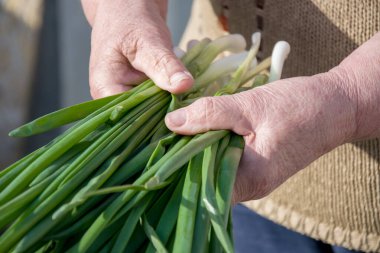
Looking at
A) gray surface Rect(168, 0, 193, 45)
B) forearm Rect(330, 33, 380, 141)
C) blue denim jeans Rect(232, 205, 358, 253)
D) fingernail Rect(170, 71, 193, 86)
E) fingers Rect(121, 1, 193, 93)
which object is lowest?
blue denim jeans Rect(232, 205, 358, 253)

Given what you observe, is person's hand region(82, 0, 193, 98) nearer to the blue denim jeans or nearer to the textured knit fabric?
the textured knit fabric

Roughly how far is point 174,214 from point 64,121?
9.8 inches

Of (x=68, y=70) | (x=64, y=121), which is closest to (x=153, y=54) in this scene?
(x=64, y=121)

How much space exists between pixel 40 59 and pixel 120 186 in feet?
8.19

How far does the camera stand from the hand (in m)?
1.13

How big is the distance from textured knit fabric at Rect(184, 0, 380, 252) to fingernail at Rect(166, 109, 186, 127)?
1.44ft

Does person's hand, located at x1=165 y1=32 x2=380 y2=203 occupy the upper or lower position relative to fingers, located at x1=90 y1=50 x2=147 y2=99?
Answer: lower

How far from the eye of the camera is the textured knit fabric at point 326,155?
142 centimetres

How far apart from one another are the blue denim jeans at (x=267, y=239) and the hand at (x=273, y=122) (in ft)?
1.47

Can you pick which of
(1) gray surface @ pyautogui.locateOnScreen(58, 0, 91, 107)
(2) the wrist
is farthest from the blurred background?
(2) the wrist

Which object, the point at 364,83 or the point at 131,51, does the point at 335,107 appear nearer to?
the point at 364,83

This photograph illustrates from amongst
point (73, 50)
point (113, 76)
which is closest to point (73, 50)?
point (73, 50)

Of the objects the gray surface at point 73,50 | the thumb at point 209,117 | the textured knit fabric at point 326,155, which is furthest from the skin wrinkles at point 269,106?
the gray surface at point 73,50

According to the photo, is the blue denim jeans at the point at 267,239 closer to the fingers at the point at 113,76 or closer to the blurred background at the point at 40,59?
the fingers at the point at 113,76
